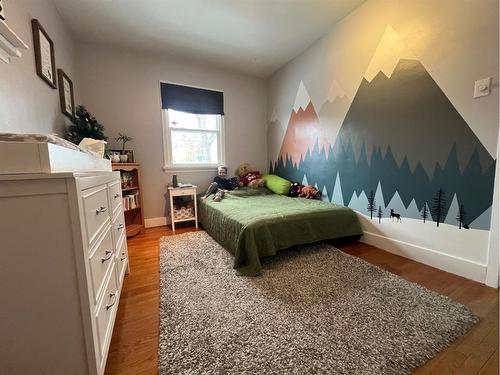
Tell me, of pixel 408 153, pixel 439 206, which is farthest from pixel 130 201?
pixel 439 206

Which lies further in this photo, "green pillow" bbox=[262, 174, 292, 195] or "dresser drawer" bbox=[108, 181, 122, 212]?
"green pillow" bbox=[262, 174, 292, 195]

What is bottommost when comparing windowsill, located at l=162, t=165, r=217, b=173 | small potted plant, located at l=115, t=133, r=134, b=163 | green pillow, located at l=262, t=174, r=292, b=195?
green pillow, located at l=262, t=174, r=292, b=195

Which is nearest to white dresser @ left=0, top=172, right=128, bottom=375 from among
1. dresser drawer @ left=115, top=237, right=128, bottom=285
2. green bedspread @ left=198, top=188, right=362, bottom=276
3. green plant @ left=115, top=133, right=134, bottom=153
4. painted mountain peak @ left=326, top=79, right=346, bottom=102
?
dresser drawer @ left=115, top=237, right=128, bottom=285

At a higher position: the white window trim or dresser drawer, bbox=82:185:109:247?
the white window trim

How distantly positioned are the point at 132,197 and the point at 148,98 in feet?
4.72

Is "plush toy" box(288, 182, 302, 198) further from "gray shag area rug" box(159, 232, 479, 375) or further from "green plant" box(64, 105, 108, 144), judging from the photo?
"green plant" box(64, 105, 108, 144)

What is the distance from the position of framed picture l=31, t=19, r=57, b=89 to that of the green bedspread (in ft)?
6.12

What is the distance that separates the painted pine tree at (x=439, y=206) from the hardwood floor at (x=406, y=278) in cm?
44

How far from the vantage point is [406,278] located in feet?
5.36

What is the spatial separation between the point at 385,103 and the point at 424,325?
1852 millimetres

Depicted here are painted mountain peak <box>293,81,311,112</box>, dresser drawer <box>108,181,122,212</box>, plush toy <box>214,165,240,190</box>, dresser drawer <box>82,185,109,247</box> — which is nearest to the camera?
dresser drawer <box>82,185,109,247</box>

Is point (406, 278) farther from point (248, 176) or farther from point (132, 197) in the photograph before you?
point (132, 197)

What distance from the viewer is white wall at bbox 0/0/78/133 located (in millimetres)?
1221

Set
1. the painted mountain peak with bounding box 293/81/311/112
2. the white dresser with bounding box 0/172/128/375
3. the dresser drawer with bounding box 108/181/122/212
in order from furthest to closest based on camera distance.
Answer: the painted mountain peak with bounding box 293/81/311/112 < the dresser drawer with bounding box 108/181/122/212 < the white dresser with bounding box 0/172/128/375
